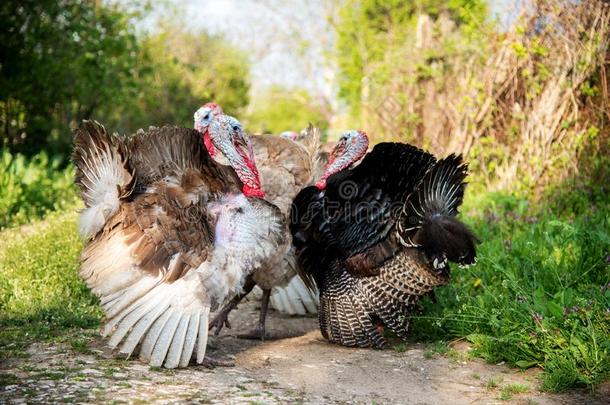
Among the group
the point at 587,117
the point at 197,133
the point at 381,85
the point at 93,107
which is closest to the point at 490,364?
the point at 197,133

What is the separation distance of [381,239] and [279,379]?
143cm

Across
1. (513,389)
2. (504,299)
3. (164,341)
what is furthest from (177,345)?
(504,299)

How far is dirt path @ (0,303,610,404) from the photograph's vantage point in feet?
12.7

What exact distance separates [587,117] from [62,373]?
639 cm

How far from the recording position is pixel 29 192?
10.0 meters

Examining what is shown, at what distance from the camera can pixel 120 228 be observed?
4770 mm

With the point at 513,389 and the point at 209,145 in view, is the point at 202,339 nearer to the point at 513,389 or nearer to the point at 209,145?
the point at 209,145

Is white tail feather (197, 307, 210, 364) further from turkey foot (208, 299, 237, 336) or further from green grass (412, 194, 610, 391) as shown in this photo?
green grass (412, 194, 610, 391)

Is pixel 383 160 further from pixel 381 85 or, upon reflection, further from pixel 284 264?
pixel 381 85

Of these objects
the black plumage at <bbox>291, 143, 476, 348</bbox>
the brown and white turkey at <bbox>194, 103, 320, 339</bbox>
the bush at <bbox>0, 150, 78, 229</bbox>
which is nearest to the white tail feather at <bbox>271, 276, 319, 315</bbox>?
the brown and white turkey at <bbox>194, 103, 320, 339</bbox>

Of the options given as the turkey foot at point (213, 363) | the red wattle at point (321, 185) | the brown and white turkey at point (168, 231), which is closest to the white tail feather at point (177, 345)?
the brown and white turkey at point (168, 231)

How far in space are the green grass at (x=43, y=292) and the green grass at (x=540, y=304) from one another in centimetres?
267

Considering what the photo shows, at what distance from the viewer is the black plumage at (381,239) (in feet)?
16.4

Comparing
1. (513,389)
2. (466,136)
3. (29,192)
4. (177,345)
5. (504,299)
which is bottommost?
(513,389)
